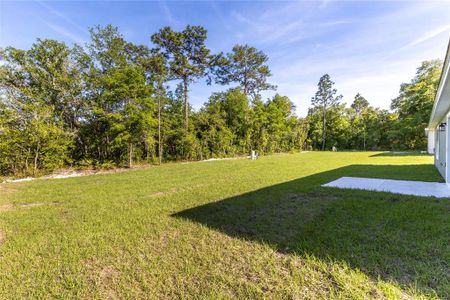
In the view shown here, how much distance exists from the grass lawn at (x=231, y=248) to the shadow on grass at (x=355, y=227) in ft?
0.04

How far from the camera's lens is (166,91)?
1373 cm

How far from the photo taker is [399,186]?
15.5ft

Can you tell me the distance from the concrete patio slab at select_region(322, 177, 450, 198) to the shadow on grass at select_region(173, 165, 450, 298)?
0.50 m

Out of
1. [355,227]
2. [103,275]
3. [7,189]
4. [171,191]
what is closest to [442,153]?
[355,227]

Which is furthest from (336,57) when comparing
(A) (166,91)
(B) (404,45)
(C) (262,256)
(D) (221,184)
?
(C) (262,256)

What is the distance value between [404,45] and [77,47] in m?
13.4

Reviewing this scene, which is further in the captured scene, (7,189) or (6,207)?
(7,189)

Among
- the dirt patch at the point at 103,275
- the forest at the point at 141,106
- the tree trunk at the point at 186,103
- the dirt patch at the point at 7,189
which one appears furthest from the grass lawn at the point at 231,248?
the tree trunk at the point at 186,103

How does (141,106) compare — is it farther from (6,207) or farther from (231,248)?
(231,248)

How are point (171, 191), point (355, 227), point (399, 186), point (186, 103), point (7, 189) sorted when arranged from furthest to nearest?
1. point (186, 103)
2. point (7, 189)
3. point (171, 191)
4. point (399, 186)
5. point (355, 227)

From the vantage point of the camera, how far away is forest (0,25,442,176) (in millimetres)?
8328

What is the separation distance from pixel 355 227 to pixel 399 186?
3.11 m

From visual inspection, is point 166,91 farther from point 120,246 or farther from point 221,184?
point 120,246

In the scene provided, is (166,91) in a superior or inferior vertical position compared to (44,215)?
superior
